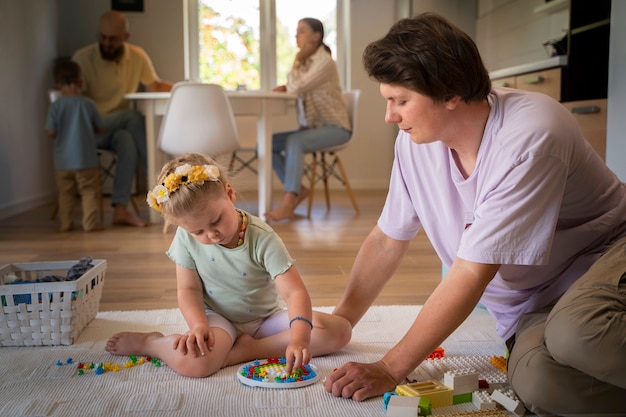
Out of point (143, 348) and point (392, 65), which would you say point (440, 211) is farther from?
point (143, 348)

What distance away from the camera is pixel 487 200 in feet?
4.31

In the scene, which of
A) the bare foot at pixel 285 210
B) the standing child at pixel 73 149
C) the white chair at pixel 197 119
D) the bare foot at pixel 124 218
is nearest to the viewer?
the white chair at pixel 197 119

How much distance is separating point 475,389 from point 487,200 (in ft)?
1.35

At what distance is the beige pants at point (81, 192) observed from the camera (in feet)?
13.2

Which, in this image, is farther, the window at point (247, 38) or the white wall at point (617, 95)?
the window at point (247, 38)

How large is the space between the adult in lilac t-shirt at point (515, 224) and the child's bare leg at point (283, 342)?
0.84 ft

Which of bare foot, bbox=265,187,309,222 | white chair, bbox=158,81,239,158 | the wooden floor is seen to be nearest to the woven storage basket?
the wooden floor

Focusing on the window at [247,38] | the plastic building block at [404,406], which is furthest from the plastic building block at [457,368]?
the window at [247,38]

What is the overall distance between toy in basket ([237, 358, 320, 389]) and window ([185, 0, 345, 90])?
5.01 metres

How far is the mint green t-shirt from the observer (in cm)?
169

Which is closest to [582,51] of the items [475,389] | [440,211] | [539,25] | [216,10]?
[539,25]

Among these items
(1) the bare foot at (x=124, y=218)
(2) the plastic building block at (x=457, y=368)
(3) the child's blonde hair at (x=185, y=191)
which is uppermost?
(3) the child's blonde hair at (x=185, y=191)

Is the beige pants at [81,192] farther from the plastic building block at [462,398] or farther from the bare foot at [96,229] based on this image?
the plastic building block at [462,398]

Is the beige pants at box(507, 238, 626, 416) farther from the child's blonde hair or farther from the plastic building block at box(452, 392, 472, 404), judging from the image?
the child's blonde hair
